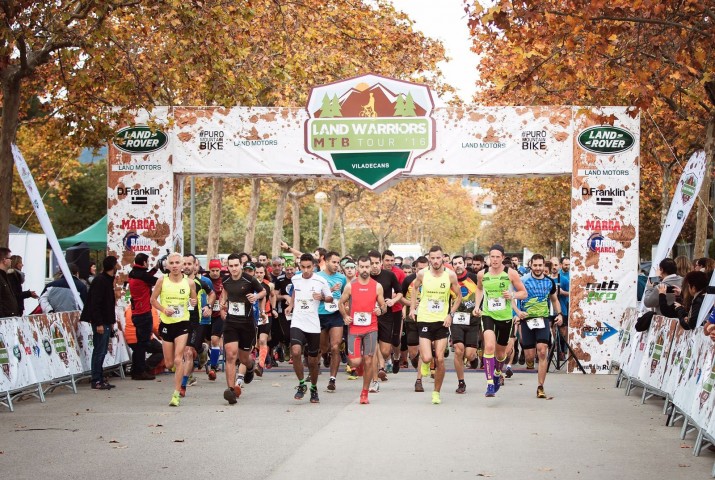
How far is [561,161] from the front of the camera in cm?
1958

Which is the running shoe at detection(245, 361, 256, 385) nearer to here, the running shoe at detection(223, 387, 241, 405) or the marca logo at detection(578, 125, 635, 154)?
the running shoe at detection(223, 387, 241, 405)

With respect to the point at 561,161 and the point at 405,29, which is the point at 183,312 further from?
the point at 405,29

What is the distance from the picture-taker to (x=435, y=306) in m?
14.7

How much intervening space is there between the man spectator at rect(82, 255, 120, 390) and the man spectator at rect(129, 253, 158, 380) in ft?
2.87

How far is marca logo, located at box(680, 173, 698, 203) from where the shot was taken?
15500 mm

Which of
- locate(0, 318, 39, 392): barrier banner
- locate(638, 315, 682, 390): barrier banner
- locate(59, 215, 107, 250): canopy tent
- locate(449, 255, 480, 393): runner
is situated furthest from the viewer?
locate(59, 215, 107, 250): canopy tent

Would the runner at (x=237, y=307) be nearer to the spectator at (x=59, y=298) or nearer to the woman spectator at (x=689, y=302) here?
the spectator at (x=59, y=298)

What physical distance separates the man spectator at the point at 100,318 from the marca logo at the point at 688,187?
8.51 m

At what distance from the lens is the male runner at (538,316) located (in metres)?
15.0

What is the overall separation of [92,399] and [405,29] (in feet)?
60.2

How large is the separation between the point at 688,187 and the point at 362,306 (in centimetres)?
489

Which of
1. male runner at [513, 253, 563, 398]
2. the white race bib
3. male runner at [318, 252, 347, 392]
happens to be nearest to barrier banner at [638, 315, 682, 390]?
male runner at [513, 253, 563, 398]

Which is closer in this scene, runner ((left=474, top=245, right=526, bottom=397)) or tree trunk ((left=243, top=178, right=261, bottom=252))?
runner ((left=474, top=245, right=526, bottom=397))

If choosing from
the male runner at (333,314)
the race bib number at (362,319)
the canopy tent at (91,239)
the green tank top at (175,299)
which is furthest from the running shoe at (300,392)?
the canopy tent at (91,239)
